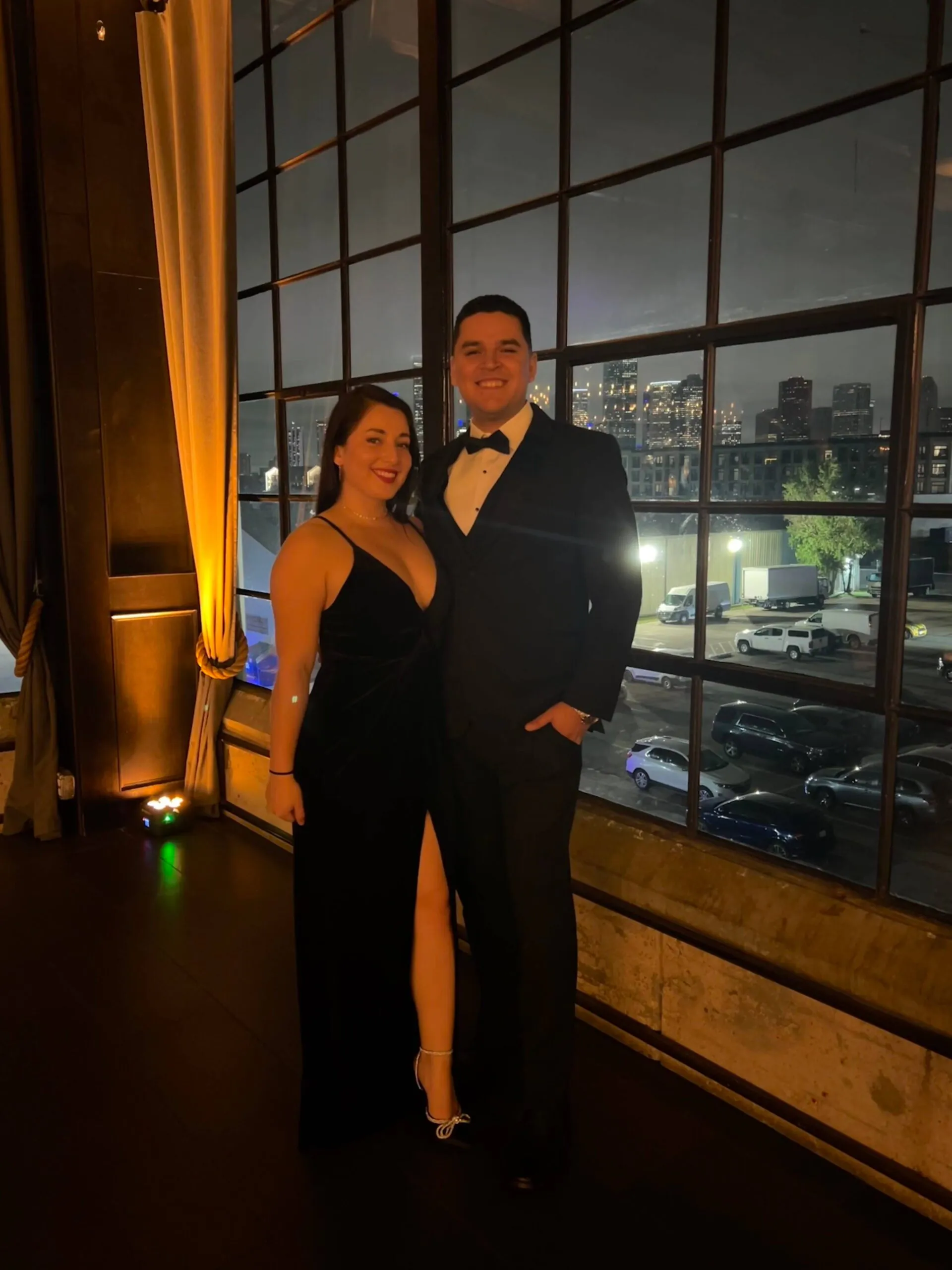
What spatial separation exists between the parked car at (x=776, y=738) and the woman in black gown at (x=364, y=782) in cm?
2491

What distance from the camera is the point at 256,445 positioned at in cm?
376

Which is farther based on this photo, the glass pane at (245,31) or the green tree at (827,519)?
the glass pane at (245,31)

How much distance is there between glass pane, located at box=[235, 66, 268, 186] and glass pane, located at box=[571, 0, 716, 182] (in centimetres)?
171

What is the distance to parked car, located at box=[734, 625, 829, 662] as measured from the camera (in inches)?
667

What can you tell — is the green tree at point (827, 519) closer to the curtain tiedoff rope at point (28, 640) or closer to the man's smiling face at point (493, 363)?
the man's smiling face at point (493, 363)

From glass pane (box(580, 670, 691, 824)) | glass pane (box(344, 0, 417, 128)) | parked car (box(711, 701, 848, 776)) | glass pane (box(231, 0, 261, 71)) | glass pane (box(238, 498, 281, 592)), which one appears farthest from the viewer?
parked car (box(711, 701, 848, 776))

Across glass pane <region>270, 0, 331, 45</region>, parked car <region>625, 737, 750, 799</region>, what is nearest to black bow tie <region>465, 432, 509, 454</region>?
glass pane <region>270, 0, 331, 45</region>

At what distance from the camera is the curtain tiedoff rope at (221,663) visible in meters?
3.67

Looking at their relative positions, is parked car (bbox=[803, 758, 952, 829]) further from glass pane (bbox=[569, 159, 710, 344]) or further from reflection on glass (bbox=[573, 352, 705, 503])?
reflection on glass (bbox=[573, 352, 705, 503])

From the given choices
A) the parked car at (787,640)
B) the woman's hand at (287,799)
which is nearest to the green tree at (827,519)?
the woman's hand at (287,799)

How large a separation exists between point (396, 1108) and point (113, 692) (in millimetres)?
2280

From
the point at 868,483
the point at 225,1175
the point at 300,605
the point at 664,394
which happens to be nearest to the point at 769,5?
the point at 664,394

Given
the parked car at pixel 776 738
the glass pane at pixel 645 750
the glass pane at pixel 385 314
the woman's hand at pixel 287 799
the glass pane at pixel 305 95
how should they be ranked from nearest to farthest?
the woman's hand at pixel 287 799, the glass pane at pixel 385 314, the glass pane at pixel 305 95, the glass pane at pixel 645 750, the parked car at pixel 776 738

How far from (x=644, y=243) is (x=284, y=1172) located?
2.58 m
